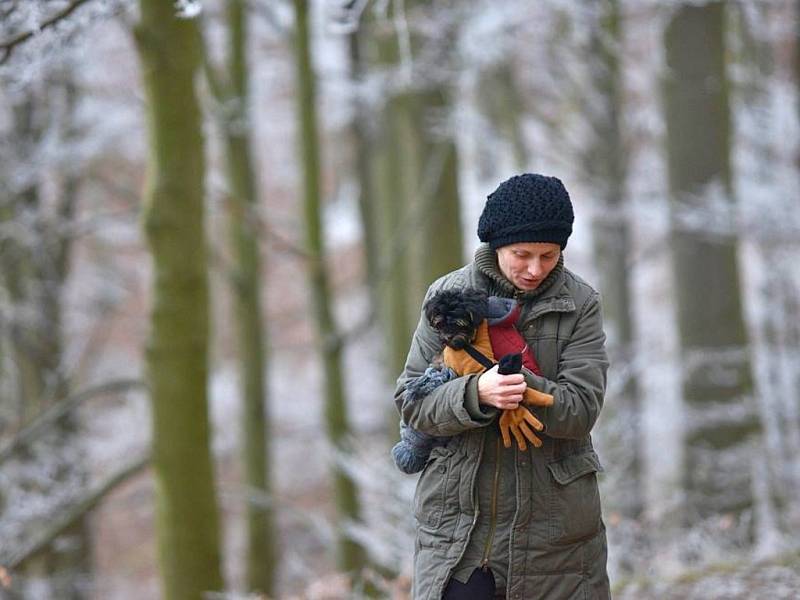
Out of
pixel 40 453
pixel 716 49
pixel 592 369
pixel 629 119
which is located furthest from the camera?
pixel 629 119

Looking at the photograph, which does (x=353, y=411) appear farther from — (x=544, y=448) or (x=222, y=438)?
(x=544, y=448)

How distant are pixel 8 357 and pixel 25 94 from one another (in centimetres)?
279

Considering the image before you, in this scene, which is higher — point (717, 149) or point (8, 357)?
point (717, 149)

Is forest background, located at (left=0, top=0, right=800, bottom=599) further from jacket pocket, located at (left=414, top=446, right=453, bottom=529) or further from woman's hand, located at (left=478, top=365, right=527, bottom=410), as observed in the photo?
woman's hand, located at (left=478, top=365, right=527, bottom=410)

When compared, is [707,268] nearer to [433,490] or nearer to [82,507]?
[82,507]

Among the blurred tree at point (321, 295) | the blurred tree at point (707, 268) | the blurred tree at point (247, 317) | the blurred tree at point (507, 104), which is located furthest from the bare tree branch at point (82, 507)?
the blurred tree at point (507, 104)

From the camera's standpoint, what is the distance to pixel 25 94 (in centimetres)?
1044

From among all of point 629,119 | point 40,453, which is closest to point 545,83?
point 629,119

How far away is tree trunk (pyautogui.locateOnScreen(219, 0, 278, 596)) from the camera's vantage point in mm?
11383

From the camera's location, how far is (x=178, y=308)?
6.14m

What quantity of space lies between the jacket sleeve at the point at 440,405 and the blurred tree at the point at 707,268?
6639 mm

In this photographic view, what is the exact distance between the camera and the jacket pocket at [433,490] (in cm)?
303

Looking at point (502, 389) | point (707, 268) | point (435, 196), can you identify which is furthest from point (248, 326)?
point (502, 389)

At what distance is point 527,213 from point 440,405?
57cm
